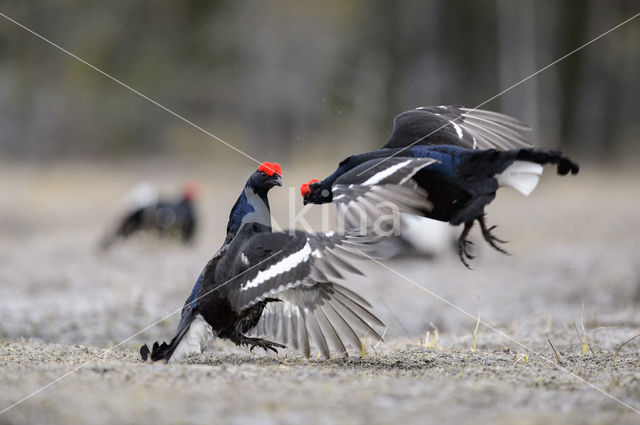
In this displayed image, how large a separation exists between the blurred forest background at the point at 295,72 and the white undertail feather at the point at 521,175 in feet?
53.5

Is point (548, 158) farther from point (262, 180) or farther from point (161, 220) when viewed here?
point (161, 220)

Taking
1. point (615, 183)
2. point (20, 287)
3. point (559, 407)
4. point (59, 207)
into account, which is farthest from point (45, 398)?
point (615, 183)

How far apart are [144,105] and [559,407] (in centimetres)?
2477

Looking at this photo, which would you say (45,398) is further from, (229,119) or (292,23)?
(229,119)

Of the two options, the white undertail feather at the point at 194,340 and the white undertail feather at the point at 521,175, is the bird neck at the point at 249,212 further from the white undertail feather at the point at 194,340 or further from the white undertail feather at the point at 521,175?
the white undertail feather at the point at 521,175

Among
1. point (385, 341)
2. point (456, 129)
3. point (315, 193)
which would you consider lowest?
point (385, 341)

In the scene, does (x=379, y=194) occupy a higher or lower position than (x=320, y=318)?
higher

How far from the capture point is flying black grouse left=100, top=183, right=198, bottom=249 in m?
11.1

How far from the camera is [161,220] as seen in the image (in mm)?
11289

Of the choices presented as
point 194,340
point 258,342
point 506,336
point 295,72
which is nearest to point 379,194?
point 258,342

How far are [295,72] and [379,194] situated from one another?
19.9 m

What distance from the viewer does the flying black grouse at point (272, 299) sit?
361 cm

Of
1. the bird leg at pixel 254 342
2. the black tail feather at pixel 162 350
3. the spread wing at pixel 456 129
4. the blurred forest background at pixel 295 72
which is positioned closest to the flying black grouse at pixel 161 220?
the spread wing at pixel 456 129

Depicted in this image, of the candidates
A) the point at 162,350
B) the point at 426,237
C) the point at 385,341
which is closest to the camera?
the point at 162,350
